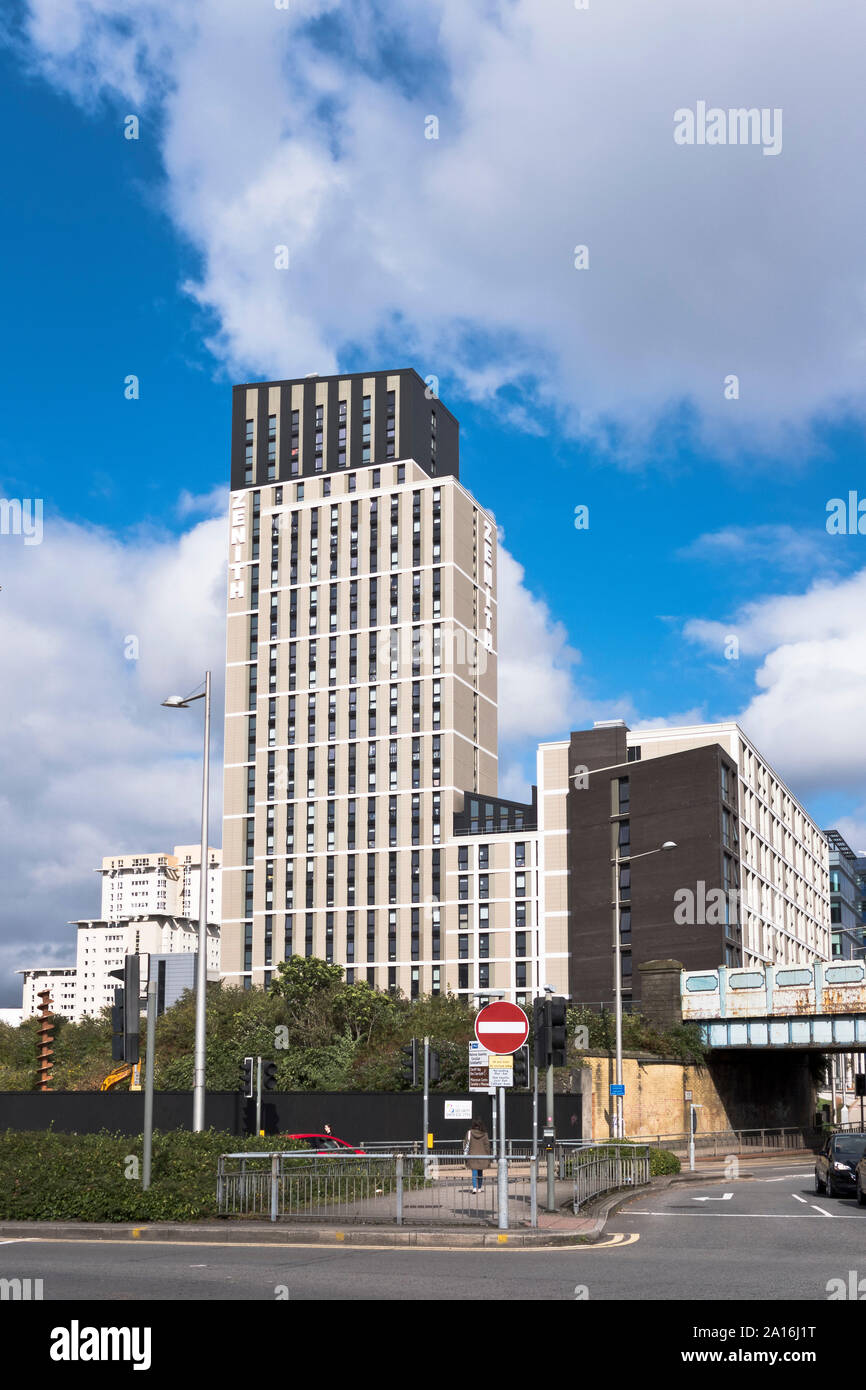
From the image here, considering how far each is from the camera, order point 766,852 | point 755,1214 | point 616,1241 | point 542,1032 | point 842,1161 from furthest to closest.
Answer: point 766,852
point 842,1161
point 755,1214
point 542,1032
point 616,1241

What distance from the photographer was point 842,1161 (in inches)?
1101

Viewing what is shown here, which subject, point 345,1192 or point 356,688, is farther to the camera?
point 356,688

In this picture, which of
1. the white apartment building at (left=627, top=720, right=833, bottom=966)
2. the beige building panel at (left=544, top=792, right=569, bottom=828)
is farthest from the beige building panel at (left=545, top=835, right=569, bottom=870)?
the white apartment building at (left=627, top=720, right=833, bottom=966)

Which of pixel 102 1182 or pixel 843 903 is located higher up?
pixel 843 903

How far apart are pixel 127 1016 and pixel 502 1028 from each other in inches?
253

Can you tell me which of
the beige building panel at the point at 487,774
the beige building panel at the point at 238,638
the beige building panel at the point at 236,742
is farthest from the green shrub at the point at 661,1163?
the beige building panel at the point at 238,638

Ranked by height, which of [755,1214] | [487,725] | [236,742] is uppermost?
[487,725]

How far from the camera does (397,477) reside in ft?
427

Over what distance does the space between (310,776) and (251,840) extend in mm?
7991

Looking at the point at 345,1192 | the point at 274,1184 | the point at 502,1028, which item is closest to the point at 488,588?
the point at 345,1192

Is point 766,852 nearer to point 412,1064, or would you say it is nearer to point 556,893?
point 556,893

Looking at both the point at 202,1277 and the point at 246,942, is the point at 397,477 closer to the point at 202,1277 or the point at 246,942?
the point at 246,942

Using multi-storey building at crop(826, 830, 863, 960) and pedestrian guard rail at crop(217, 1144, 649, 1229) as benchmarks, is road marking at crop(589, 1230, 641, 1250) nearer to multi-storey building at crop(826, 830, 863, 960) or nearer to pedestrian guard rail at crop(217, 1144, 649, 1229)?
pedestrian guard rail at crop(217, 1144, 649, 1229)
